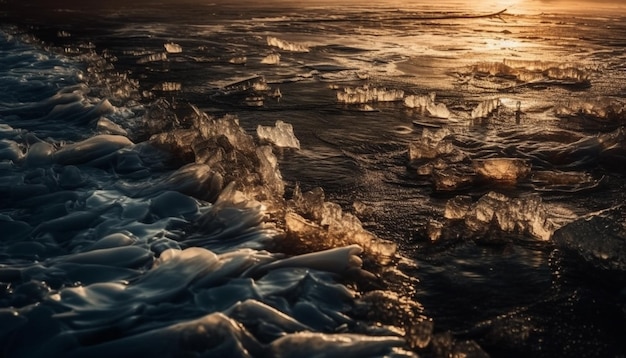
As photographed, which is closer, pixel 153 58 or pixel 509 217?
pixel 509 217

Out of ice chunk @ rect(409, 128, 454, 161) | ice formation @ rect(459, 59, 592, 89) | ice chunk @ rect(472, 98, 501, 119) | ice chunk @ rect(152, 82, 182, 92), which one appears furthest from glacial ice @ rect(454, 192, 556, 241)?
ice chunk @ rect(152, 82, 182, 92)

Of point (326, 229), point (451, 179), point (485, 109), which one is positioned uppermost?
point (485, 109)

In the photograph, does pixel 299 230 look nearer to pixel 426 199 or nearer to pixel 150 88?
pixel 426 199

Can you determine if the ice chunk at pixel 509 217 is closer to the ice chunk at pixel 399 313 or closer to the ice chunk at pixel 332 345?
the ice chunk at pixel 399 313

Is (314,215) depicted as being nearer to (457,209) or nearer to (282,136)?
(457,209)

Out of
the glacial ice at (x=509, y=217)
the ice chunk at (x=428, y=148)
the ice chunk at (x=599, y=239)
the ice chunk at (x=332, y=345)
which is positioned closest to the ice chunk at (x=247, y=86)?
the ice chunk at (x=428, y=148)

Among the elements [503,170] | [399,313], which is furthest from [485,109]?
[399,313]

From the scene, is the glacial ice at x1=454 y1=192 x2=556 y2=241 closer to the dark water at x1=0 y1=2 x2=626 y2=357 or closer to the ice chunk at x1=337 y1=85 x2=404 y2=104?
the dark water at x1=0 y1=2 x2=626 y2=357
